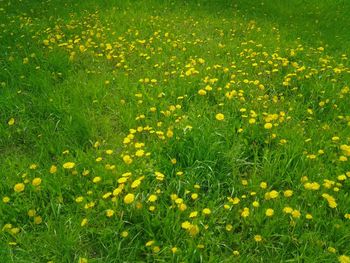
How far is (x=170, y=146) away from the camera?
11.0 feet

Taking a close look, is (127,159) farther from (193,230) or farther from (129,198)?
(193,230)

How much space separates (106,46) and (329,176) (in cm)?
388

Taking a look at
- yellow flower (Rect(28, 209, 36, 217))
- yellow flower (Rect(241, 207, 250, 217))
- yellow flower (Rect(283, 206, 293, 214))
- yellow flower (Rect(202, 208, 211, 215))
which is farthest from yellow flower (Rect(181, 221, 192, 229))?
yellow flower (Rect(28, 209, 36, 217))

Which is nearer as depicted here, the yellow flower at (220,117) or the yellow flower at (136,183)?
the yellow flower at (136,183)

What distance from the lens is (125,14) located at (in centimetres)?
720

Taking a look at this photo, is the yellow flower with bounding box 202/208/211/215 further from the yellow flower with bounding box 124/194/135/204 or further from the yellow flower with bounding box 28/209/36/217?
the yellow flower with bounding box 28/209/36/217

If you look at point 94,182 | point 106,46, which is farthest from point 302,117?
point 106,46

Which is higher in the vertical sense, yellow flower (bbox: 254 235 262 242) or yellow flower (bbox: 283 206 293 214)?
yellow flower (bbox: 283 206 293 214)

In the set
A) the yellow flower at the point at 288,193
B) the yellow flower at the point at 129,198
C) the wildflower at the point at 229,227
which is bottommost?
the wildflower at the point at 229,227

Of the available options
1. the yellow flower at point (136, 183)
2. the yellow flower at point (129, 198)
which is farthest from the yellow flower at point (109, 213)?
the yellow flower at point (136, 183)

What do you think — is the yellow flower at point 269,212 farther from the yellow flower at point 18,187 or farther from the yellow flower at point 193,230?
the yellow flower at point 18,187

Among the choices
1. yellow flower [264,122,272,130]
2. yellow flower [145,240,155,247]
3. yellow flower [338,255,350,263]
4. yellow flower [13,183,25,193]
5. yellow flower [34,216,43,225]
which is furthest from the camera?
yellow flower [264,122,272,130]

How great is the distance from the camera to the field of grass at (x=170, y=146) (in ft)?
8.46

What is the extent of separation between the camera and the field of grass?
8.46ft
